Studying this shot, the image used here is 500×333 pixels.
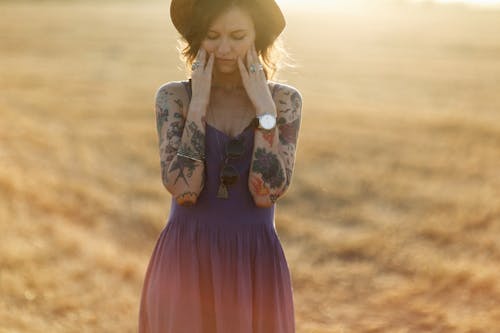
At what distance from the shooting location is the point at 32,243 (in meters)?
6.01

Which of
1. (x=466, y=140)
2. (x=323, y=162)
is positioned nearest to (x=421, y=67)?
(x=466, y=140)

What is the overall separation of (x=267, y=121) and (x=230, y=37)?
38 centimetres

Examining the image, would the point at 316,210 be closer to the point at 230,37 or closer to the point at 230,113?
the point at 230,113

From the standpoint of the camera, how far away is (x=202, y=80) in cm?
273

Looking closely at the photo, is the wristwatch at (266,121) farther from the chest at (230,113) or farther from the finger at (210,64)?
the finger at (210,64)

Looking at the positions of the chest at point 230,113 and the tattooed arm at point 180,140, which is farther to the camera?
the chest at point 230,113

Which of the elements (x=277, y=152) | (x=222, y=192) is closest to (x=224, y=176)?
(x=222, y=192)

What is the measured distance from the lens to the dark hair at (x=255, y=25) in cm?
269

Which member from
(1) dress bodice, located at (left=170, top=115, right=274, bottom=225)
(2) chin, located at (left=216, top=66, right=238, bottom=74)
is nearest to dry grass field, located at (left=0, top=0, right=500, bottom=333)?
(2) chin, located at (left=216, top=66, right=238, bottom=74)

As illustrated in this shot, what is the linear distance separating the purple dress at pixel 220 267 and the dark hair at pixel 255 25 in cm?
37

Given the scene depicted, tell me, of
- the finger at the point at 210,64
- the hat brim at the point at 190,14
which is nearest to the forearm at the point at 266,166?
the finger at the point at 210,64

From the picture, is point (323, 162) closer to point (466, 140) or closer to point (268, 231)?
point (466, 140)

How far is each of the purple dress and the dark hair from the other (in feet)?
1.22

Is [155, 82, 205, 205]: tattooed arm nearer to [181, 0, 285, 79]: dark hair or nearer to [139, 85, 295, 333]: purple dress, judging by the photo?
[139, 85, 295, 333]: purple dress
